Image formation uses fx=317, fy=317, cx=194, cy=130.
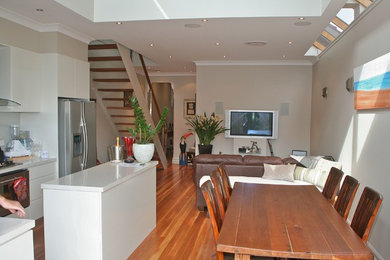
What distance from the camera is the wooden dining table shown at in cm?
167

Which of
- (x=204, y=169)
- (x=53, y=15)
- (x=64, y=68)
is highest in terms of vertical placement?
(x=53, y=15)

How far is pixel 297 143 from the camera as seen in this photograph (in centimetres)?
765

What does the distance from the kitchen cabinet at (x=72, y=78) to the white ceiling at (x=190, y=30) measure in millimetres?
438

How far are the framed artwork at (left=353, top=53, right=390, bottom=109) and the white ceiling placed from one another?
817mm

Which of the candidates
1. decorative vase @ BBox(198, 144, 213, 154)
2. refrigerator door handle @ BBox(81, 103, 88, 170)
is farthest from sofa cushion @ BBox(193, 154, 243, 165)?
decorative vase @ BBox(198, 144, 213, 154)

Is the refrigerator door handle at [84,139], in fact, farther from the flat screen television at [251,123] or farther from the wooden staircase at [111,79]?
the flat screen television at [251,123]

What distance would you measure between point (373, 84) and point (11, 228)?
3463mm

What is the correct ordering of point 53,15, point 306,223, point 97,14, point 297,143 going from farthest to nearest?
point 297,143 < point 97,14 < point 53,15 < point 306,223

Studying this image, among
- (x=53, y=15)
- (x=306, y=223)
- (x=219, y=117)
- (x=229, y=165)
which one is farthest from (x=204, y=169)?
(x=219, y=117)

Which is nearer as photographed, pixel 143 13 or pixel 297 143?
pixel 143 13

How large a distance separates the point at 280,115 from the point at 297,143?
2.58 feet

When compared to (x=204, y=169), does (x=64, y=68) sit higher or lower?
higher

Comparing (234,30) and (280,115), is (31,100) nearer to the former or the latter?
(234,30)

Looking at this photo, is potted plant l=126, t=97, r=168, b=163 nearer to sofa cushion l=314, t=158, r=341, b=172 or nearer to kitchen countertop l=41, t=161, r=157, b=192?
kitchen countertop l=41, t=161, r=157, b=192
